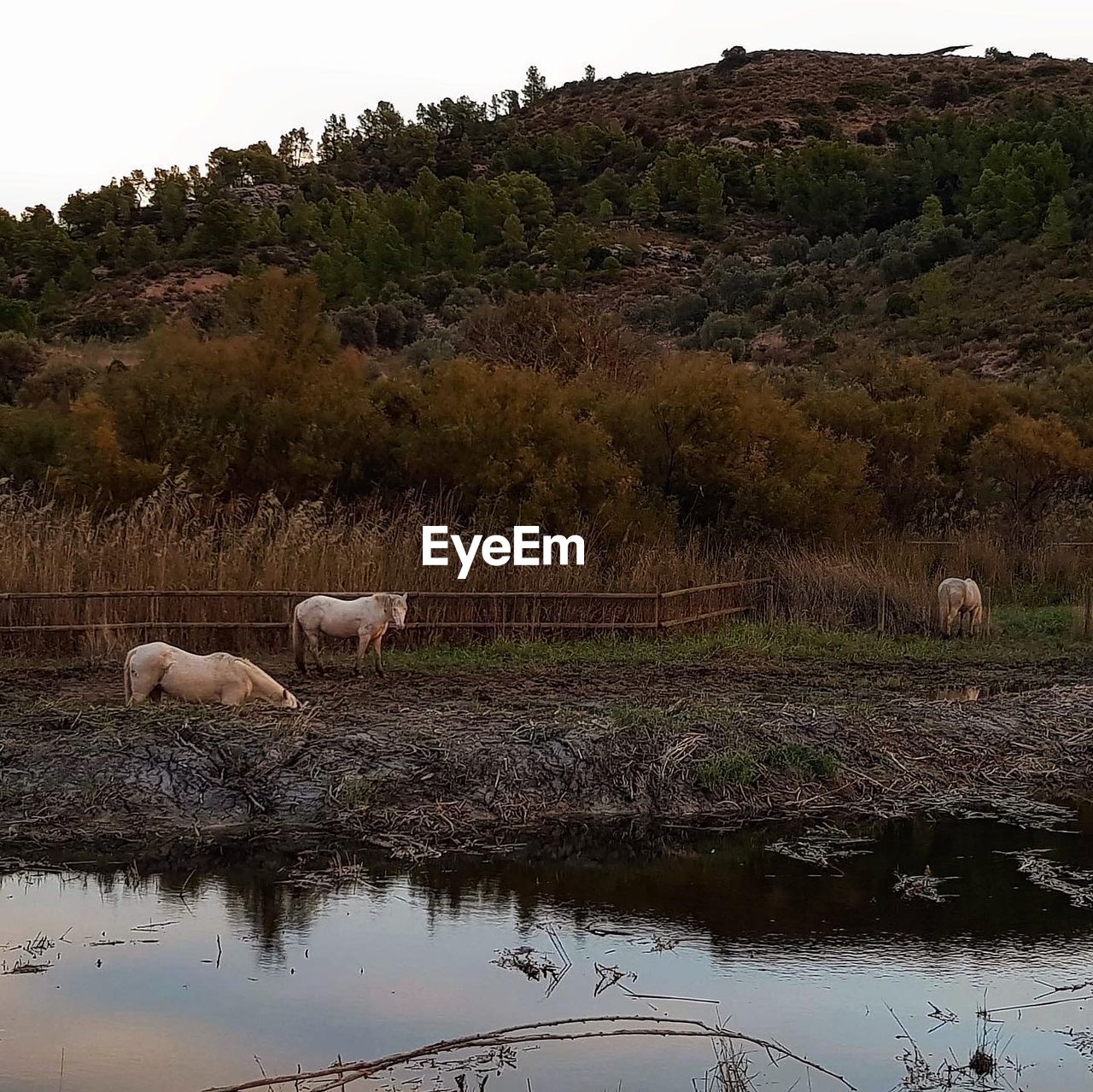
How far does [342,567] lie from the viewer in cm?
1662

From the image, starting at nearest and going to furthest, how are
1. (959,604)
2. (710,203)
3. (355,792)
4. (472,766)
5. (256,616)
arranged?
(355,792) < (472,766) < (256,616) < (959,604) < (710,203)

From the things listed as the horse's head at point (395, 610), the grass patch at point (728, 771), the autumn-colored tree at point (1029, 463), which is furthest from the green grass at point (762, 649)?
the autumn-colored tree at point (1029, 463)

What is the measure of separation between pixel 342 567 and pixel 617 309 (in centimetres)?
3539

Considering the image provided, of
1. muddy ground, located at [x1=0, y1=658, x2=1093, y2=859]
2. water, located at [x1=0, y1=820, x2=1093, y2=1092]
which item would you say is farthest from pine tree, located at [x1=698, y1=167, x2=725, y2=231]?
water, located at [x1=0, y1=820, x2=1093, y2=1092]

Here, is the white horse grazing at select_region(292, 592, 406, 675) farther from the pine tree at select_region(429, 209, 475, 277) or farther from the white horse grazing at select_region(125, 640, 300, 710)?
the pine tree at select_region(429, 209, 475, 277)

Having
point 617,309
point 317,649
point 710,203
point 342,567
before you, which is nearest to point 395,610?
point 317,649

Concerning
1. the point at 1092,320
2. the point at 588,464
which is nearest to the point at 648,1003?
the point at 588,464

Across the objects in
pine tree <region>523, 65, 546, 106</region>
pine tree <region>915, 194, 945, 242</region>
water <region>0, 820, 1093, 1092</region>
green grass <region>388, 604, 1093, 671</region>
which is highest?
pine tree <region>523, 65, 546, 106</region>

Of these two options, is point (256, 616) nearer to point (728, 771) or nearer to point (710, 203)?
point (728, 771)

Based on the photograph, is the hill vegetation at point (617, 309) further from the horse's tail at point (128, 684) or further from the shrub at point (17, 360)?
the horse's tail at point (128, 684)

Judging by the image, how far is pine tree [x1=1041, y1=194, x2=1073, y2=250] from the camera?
4647 centimetres

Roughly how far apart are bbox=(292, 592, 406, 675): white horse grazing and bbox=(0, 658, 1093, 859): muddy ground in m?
1.62

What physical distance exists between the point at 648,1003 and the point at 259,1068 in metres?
1.93

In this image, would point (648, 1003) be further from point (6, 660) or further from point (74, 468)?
point (74, 468)
